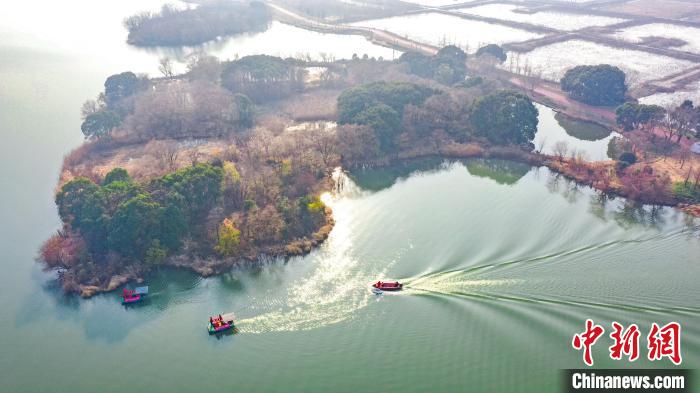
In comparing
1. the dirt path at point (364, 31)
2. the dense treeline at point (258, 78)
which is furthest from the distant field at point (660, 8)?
the dense treeline at point (258, 78)

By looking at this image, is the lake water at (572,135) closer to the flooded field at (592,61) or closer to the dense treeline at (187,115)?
the flooded field at (592,61)

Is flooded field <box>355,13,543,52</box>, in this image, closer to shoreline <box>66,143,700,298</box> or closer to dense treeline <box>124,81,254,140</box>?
shoreline <box>66,143,700,298</box>

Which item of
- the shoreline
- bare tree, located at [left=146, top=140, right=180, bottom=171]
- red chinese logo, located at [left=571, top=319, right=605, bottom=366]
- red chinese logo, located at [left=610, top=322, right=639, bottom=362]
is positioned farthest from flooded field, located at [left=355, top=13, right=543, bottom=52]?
red chinese logo, located at [left=610, top=322, right=639, bottom=362]

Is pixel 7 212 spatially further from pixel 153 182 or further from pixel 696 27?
pixel 696 27

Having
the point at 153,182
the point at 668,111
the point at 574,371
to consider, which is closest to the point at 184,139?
the point at 153,182

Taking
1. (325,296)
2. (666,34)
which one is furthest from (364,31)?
(325,296)

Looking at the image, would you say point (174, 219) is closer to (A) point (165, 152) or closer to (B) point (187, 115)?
(A) point (165, 152)
